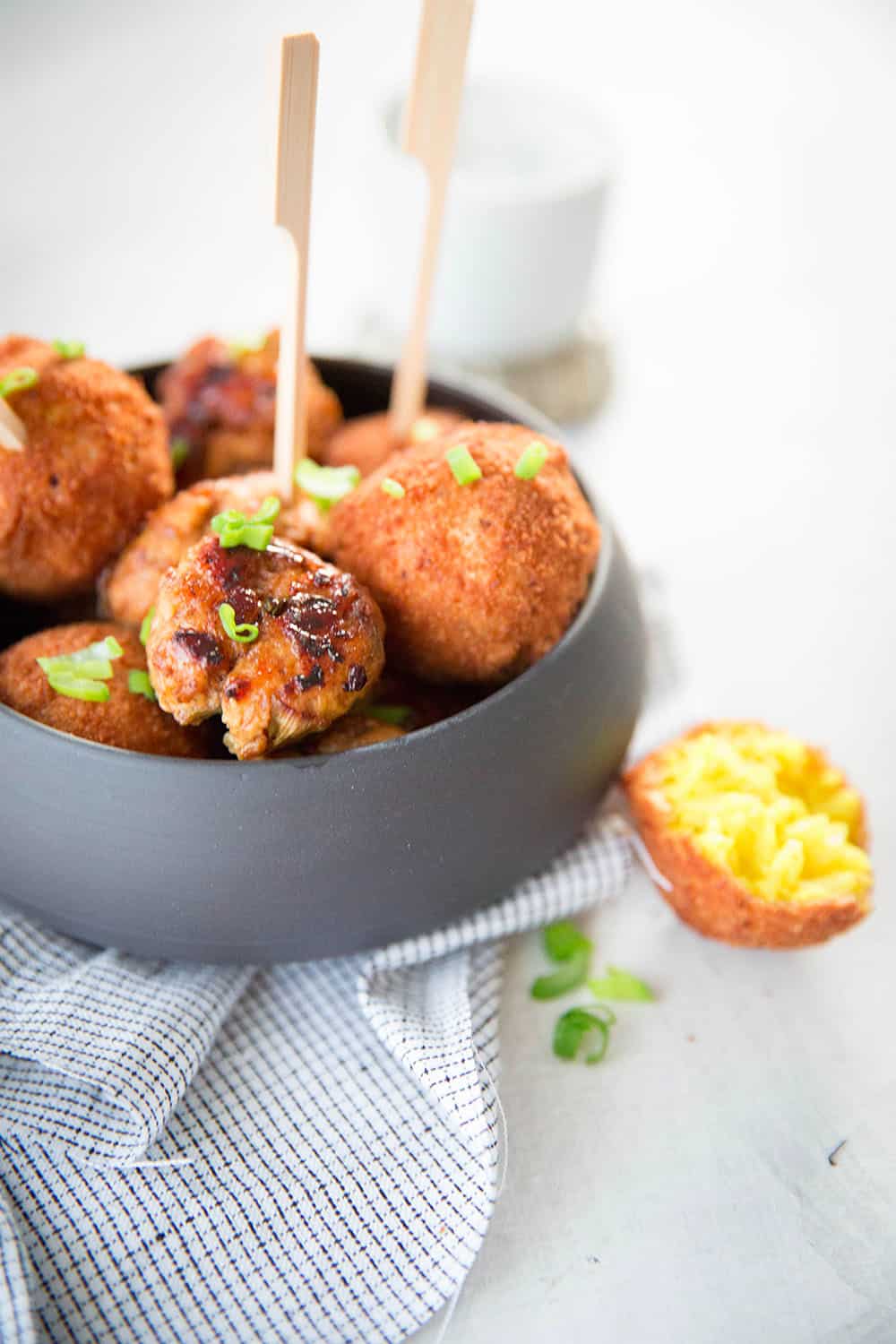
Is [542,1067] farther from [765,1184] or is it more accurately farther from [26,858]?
[26,858]

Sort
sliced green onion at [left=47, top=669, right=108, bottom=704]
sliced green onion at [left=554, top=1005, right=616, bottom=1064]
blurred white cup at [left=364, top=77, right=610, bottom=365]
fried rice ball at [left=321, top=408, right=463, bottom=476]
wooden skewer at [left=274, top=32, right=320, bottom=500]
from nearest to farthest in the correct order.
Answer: wooden skewer at [left=274, top=32, right=320, bottom=500] < sliced green onion at [left=47, top=669, right=108, bottom=704] < sliced green onion at [left=554, top=1005, right=616, bottom=1064] < fried rice ball at [left=321, top=408, right=463, bottom=476] < blurred white cup at [left=364, top=77, right=610, bottom=365]

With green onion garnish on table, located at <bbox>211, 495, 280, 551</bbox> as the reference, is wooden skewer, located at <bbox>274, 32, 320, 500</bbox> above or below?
above

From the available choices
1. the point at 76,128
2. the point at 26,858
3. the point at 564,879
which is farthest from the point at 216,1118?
the point at 76,128

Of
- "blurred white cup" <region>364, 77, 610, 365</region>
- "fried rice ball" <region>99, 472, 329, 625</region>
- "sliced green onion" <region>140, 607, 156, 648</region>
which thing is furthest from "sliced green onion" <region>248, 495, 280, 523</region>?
"blurred white cup" <region>364, 77, 610, 365</region>

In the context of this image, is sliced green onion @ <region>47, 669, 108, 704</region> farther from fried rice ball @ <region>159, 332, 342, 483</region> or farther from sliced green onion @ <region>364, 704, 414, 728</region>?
fried rice ball @ <region>159, 332, 342, 483</region>

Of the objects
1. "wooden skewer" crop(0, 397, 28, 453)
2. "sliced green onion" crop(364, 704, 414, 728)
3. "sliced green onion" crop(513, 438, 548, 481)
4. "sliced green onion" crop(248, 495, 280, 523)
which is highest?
"sliced green onion" crop(513, 438, 548, 481)

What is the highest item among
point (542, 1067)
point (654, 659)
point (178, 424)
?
point (178, 424)

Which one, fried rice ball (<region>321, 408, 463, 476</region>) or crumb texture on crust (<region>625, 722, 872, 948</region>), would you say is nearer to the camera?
crumb texture on crust (<region>625, 722, 872, 948</region>)

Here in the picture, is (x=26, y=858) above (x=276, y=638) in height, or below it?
below
